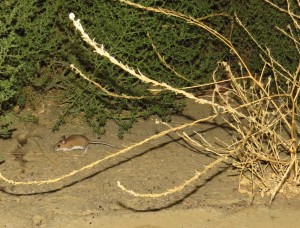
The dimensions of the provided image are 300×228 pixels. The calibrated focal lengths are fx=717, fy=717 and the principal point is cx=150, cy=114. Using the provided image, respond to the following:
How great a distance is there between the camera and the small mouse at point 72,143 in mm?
5363

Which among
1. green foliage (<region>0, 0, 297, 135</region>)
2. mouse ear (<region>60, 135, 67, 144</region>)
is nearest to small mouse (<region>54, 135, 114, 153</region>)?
mouse ear (<region>60, 135, 67, 144</region>)

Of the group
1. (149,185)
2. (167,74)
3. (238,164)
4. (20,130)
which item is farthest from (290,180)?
(20,130)

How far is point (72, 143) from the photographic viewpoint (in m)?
5.37

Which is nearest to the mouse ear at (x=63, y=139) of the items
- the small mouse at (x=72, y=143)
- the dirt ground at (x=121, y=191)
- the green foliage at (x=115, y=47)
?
the small mouse at (x=72, y=143)

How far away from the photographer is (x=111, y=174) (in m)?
5.21

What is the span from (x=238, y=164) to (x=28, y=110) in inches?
76.9

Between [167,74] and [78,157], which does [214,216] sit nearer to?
[78,157]

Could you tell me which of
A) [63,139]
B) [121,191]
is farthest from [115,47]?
[121,191]

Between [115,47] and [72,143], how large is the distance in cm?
82

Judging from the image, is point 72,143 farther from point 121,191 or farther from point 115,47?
point 115,47

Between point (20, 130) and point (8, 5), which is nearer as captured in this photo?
point (8, 5)

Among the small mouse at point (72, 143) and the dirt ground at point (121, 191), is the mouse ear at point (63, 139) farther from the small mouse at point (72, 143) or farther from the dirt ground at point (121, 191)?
the dirt ground at point (121, 191)

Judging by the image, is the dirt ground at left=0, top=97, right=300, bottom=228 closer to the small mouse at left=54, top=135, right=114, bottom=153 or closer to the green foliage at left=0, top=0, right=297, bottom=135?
the small mouse at left=54, top=135, right=114, bottom=153

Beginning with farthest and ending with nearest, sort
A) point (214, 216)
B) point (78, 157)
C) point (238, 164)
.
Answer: point (78, 157)
point (238, 164)
point (214, 216)
